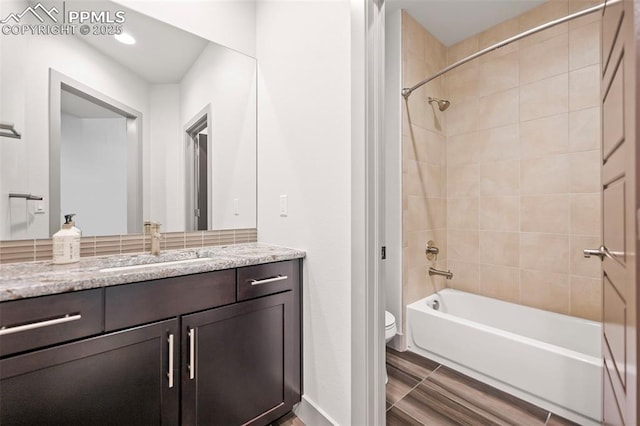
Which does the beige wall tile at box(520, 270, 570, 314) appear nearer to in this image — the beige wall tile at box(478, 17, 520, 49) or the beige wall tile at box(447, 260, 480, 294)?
the beige wall tile at box(447, 260, 480, 294)

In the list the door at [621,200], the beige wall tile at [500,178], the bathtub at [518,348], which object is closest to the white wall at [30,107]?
the door at [621,200]

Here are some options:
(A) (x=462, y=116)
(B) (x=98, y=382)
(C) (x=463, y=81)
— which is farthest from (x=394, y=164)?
(B) (x=98, y=382)

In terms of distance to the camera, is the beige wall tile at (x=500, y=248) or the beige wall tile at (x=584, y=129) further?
the beige wall tile at (x=500, y=248)

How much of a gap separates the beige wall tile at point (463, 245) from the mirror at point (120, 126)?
1.87m

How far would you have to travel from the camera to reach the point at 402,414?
148cm

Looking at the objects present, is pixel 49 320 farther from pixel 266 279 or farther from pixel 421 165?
pixel 421 165

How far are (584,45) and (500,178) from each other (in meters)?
1.01

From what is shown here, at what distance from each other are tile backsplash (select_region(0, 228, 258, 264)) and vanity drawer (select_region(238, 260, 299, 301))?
0.50 meters

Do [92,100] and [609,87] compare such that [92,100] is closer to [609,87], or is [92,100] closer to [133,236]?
[133,236]

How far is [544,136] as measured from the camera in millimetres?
2090

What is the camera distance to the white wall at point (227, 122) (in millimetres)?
1659

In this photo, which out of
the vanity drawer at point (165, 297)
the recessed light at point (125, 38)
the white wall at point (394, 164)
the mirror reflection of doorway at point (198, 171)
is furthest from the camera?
the white wall at point (394, 164)

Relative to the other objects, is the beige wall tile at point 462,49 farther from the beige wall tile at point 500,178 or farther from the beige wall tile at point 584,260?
the beige wall tile at point 584,260

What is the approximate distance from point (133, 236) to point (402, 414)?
66.8 inches
